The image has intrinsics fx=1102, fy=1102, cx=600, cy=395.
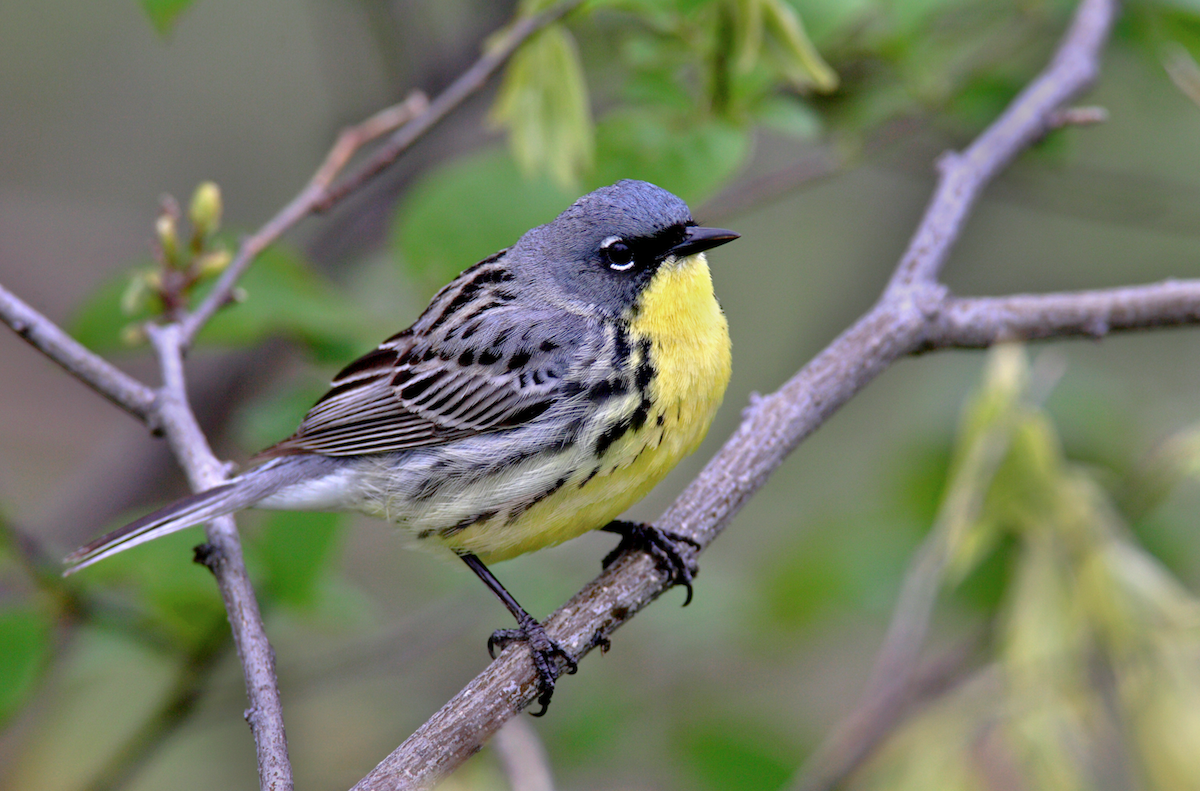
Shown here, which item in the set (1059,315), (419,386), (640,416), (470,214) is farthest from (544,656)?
(1059,315)

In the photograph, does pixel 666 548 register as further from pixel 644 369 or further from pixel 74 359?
pixel 74 359

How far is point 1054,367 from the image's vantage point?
4.14 meters

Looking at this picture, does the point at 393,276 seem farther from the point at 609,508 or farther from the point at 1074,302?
the point at 1074,302

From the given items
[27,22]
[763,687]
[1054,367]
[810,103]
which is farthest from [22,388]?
[1054,367]

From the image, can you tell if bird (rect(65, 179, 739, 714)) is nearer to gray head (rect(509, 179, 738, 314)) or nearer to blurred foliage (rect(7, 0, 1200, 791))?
gray head (rect(509, 179, 738, 314))

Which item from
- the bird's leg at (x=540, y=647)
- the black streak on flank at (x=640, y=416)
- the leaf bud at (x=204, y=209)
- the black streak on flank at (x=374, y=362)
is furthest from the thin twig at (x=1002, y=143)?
the leaf bud at (x=204, y=209)

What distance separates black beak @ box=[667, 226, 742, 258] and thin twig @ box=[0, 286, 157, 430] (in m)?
1.74

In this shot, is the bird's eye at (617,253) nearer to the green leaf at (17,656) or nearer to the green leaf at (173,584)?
the green leaf at (173,584)

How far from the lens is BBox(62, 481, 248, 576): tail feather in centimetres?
315

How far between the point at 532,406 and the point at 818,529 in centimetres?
172

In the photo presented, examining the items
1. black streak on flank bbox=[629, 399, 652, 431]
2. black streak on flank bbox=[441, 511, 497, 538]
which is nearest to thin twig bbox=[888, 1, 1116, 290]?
black streak on flank bbox=[629, 399, 652, 431]

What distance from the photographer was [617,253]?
3789 millimetres

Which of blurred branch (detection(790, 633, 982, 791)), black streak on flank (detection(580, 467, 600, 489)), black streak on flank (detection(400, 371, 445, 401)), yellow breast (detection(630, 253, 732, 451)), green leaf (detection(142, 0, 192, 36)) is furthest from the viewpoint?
blurred branch (detection(790, 633, 982, 791))

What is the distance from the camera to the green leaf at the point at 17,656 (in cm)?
329
